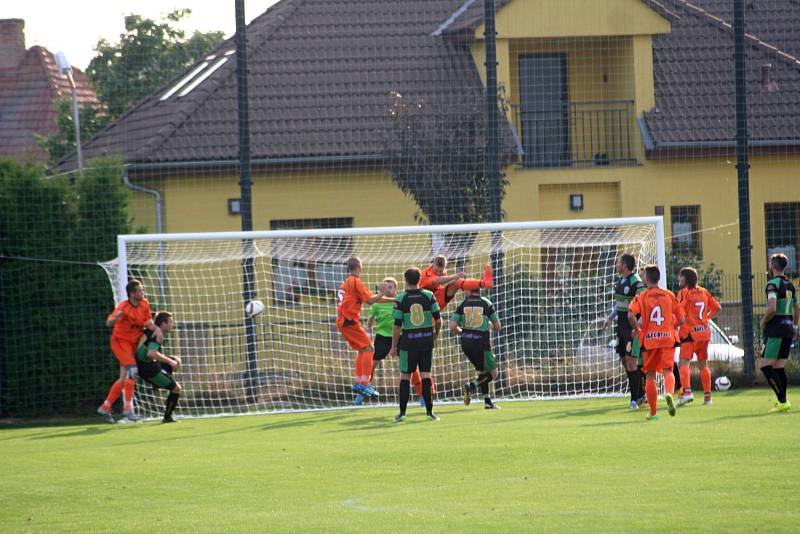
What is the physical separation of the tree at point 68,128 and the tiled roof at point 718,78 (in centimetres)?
1289

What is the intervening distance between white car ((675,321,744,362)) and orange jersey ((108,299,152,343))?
29.0ft

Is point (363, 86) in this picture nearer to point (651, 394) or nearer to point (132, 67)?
point (132, 67)

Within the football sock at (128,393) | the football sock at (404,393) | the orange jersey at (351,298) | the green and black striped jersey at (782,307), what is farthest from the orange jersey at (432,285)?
the green and black striped jersey at (782,307)

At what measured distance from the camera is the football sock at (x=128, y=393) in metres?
15.7

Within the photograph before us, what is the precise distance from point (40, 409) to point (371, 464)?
8.88 m

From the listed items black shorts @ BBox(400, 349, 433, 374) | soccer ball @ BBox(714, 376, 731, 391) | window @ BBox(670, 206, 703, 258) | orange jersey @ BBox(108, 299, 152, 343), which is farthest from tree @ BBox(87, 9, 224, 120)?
soccer ball @ BBox(714, 376, 731, 391)

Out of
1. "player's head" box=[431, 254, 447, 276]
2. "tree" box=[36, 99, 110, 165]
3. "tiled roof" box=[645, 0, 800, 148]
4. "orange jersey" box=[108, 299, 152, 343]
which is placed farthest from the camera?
"tree" box=[36, 99, 110, 165]

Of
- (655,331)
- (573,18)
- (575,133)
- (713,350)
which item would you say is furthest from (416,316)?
(573,18)

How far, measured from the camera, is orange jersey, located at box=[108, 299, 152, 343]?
50.6ft

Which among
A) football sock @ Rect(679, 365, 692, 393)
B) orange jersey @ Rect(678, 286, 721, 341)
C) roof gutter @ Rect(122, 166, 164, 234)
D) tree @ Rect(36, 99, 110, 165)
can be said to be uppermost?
tree @ Rect(36, 99, 110, 165)

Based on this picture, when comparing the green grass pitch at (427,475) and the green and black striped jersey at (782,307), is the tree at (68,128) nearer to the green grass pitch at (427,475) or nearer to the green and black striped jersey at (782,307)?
the green grass pitch at (427,475)

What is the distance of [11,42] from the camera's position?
4047cm

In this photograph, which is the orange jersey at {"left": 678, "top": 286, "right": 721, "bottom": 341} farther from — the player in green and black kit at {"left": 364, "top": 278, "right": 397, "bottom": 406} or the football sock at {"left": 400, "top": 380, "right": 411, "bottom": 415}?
the player in green and black kit at {"left": 364, "top": 278, "right": 397, "bottom": 406}

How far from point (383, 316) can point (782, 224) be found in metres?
9.82
